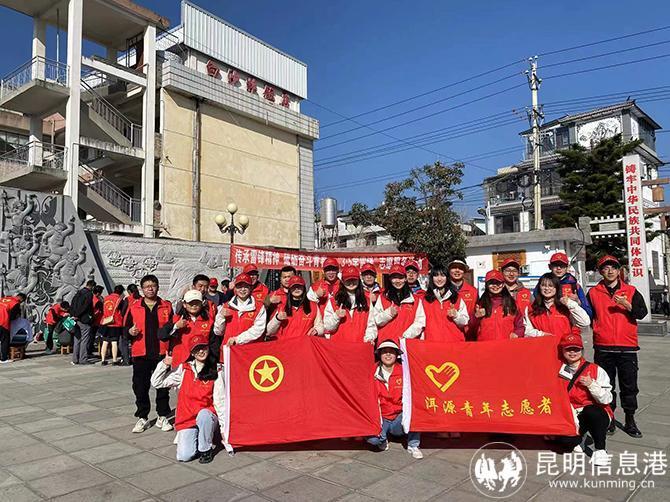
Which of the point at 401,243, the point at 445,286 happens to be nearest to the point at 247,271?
the point at 445,286

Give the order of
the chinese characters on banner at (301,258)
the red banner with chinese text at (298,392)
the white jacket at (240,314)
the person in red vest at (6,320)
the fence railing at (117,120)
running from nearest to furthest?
the red banner with chinese text at (298,392) < the white jacket at (240,314) < the person in red vest at (6,320) < the chinese characters on banner at (301,258) < the fence railing at (117,120)

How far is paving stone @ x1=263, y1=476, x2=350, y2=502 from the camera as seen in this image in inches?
135

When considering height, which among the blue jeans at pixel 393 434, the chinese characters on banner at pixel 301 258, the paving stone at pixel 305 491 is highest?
the chinese characters on banner at pixel 301 258

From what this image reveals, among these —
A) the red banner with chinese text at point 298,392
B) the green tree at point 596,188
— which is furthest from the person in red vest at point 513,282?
the green tree at point 596,188

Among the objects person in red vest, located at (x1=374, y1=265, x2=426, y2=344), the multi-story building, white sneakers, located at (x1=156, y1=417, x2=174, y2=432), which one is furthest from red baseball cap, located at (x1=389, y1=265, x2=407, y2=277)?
the multi-story building

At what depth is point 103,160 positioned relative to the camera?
742 inches

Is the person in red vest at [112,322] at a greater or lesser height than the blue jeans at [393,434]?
greater

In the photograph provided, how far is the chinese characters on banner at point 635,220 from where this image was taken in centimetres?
1456

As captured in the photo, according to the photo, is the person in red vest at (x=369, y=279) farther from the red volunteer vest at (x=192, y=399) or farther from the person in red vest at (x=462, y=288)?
the red volunteer vest at (x=192, y=399)

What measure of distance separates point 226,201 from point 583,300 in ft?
57.4

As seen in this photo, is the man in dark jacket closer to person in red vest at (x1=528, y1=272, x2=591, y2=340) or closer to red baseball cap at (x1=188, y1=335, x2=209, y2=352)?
red baseball cap at (x1=188, y1=335, x2=209, y2=352)

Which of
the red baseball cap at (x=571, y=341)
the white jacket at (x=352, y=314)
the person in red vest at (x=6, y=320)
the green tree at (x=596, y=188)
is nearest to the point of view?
the red baseball cap at (x=571, y=341)

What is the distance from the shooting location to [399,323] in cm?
499

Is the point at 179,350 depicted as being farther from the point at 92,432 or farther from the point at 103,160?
the point at 103,160
